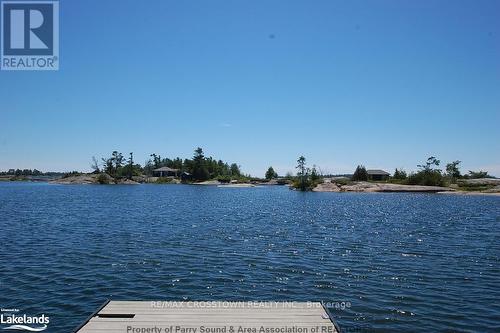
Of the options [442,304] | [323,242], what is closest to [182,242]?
[323,242]

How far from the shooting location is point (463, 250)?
30359 millimetres

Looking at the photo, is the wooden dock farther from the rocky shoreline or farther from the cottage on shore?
the cottage on shore

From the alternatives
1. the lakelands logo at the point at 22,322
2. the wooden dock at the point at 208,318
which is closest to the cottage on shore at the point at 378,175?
the wooden dock at the point at 208,318

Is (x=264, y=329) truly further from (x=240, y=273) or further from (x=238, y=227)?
(x=238, y=227)

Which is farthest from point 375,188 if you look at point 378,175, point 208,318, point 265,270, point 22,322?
point 22,322

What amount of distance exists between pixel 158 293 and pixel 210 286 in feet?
8.94

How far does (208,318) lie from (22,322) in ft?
24.6

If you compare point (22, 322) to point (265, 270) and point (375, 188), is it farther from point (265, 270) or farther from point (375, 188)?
point (375, 188)

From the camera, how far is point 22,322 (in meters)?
14.5

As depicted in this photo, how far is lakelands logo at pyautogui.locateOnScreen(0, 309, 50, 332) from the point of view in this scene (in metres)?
14.0

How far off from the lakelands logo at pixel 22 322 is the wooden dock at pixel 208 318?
2668mm

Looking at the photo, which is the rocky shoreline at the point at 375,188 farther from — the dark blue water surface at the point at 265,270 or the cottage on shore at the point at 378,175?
the dark blue water surface at the point at 265,270

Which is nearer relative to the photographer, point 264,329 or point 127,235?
point 264,329

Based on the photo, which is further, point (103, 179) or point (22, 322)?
point (103, 179)
